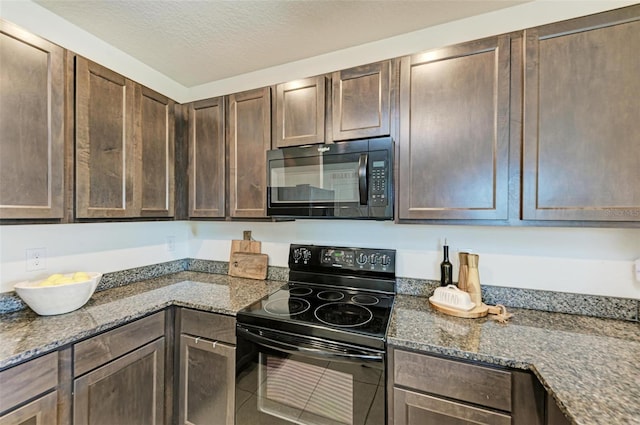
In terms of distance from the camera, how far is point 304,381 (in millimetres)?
1281

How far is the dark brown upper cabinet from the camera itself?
141cm

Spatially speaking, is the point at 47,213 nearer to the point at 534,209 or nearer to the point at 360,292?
the point at 360,292

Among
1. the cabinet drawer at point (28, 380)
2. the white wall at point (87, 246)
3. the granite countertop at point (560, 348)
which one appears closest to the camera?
the granite countertop at point (560, 348)

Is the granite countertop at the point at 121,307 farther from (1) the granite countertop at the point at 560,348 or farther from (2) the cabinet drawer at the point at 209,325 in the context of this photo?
(1) the granite countertop at the point at 560,348

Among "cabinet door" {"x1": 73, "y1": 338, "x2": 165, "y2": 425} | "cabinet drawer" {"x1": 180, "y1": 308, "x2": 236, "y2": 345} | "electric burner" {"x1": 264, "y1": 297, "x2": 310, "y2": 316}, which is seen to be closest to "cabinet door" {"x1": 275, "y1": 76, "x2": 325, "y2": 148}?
"electric burner" {"x1": 264, "y1": 297, "x2": 310, "y2": 316}

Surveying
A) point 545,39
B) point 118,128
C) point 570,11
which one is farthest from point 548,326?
point 118,128

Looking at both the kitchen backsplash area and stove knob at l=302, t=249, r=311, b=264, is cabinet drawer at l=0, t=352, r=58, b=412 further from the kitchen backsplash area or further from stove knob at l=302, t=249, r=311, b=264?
stove knob at l=302, t=249, r=311, b=264

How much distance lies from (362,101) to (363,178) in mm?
458

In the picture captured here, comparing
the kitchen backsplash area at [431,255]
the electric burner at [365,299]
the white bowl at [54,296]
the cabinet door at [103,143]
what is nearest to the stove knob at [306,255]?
the kitchen backsplash area at [431,255]

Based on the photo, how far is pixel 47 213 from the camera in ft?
4.15

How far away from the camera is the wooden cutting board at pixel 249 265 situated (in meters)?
2.12

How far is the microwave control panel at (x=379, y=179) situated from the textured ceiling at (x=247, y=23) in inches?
32.5

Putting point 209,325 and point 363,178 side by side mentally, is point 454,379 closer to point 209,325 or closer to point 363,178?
point 363,178

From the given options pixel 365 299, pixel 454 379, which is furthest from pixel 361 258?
pixel 454 379
